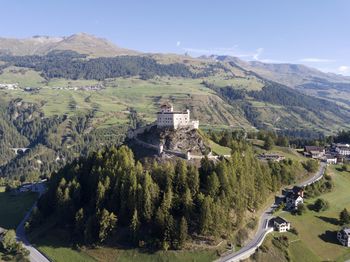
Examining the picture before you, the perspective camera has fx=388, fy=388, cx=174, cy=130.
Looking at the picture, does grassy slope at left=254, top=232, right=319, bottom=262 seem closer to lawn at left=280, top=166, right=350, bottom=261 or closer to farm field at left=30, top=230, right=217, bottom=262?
lawn at left=280, top=166, right=350, bottom=261

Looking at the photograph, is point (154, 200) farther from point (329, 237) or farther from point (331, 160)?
point (331, 160)

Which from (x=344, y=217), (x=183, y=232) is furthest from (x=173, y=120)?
(x=344, y=217)

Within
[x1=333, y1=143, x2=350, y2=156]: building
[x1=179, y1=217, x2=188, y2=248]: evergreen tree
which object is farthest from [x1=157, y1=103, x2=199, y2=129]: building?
[x1=333, y1=143, x2=350, y2=156]: building

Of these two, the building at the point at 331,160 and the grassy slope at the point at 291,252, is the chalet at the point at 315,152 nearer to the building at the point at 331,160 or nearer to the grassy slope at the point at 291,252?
the building at the point at 331,160

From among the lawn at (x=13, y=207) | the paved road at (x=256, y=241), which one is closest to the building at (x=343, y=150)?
the paved road at (x=256, y=241)

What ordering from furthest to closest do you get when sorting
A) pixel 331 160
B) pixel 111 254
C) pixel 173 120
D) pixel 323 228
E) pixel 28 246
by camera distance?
1. pixel 331 160
2. pixel 173 120
3. pixel 323 228
4. pixel 28 246
5. pixel 111 254

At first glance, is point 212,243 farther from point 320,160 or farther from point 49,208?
point 320,160
